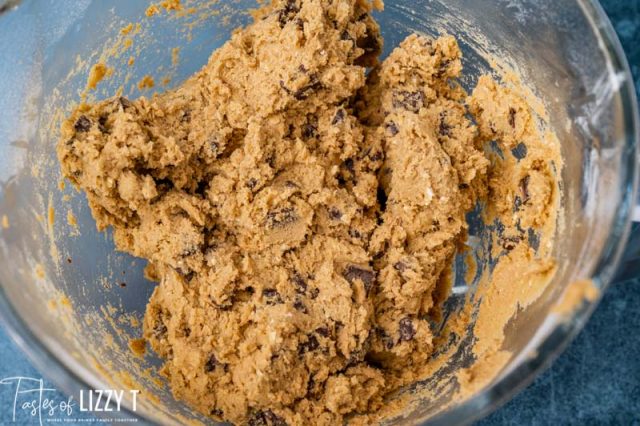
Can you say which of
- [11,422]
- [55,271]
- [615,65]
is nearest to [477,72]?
[615,65]

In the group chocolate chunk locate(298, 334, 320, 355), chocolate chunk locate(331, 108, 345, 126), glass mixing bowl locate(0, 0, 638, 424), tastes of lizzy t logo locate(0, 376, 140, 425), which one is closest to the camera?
glass mixing bowl locate(0, 0, 638, 424)

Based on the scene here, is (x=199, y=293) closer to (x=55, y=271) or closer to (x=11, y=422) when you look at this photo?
(x=55, y=271)

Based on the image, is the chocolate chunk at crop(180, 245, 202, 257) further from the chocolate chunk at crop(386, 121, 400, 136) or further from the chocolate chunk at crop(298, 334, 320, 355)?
the chocolate chunk at crop(386, 121, 400, 136)

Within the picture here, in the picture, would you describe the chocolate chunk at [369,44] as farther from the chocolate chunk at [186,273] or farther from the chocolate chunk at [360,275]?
the chocolate chunk at [186,273]

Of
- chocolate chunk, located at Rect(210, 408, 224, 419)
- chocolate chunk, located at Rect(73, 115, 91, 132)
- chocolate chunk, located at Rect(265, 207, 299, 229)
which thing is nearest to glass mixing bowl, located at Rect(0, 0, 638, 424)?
chocolate chunk, located at Rect(210, 408, 224, 419)

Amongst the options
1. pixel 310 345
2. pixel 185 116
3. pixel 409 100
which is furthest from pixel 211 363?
pixel 409 100

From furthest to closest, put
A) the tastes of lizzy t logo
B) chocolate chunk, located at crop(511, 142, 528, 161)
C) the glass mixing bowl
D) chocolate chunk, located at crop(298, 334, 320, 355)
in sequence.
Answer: the tastes of lizzy t logo → chocolate chunk, located at crop(511, 142, 528, 161) → chocolate chunk, located at crop(298, 334, 320, 355) → the glass mixing bowl

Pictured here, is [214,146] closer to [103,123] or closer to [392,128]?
[103,123]

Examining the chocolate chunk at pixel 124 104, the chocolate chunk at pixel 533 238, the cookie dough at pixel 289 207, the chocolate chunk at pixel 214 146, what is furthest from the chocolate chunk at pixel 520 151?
the chocolate chunk at pixel 124 104
